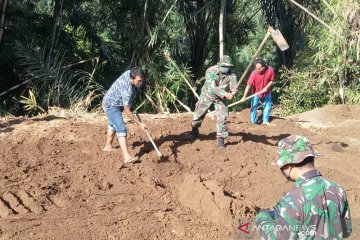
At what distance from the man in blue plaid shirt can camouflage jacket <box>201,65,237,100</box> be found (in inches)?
60.0

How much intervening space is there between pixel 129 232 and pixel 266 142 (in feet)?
14.7

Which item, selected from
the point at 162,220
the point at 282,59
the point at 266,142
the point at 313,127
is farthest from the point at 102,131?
the point at 282,59

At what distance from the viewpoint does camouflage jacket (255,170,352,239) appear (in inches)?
108

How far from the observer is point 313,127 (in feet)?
34.0

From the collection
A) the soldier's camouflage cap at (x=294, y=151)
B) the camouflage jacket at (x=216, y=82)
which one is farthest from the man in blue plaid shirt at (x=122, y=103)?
the soldier's camouflage cap at (x=294, y=151)

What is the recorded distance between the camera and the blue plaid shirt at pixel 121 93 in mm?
6738

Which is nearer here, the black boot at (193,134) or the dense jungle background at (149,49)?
the black boot at (193,134)

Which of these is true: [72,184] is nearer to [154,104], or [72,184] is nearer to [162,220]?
[162,220]

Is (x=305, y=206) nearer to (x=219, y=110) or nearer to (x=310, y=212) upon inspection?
(x=310, y=212)

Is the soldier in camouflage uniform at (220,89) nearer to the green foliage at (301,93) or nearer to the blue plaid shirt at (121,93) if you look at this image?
the blue plaid shirt at (121,93)

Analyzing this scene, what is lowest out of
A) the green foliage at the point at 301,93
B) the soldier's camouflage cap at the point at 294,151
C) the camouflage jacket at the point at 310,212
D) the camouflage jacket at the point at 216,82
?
the green foliage at the point at 301,93

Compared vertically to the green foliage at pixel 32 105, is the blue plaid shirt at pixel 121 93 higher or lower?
higher

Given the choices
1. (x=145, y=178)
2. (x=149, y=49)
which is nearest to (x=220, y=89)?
(x=145, y=178)

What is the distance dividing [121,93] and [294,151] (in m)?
4.33
